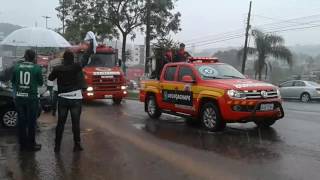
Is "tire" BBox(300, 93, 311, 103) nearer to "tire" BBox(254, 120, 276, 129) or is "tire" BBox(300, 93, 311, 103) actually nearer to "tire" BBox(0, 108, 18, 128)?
"tire" BBox(254, 120, 276, 129)

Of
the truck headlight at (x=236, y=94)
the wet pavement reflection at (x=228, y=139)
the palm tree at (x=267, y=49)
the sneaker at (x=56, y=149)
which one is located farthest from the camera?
the palm tree at (x=267, y=49)

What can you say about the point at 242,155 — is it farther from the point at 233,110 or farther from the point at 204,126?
the point at 204,126

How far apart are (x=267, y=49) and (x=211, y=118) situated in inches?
1170

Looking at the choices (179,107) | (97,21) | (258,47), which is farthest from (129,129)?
(258,47)

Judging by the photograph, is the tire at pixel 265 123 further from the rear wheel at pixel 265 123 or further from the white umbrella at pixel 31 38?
the white umbrella at pixel 31 38

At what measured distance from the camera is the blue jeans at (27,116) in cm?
855

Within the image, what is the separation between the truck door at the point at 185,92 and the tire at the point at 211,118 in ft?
1.51

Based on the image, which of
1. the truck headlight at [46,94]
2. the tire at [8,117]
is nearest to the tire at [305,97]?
the truck headlight at [46,94]

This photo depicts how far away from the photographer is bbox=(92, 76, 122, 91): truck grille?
1938 centimetres

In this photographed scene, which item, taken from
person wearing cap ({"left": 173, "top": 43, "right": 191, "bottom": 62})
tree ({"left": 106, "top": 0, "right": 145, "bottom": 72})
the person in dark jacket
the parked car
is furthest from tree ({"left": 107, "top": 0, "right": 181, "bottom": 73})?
the person in dark jacket

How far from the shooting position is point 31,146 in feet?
28.9

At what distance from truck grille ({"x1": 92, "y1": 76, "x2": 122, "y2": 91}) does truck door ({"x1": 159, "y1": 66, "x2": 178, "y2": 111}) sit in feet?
21.1

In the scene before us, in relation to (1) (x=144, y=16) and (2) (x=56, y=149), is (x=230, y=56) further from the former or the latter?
(2) (x=56, y=149)

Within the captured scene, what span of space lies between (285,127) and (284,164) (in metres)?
4.38
